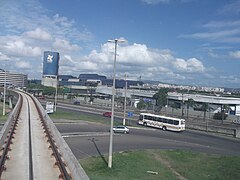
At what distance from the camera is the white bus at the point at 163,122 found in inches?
2143

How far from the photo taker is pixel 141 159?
29.7 metres

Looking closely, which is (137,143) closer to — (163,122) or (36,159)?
(163,122)

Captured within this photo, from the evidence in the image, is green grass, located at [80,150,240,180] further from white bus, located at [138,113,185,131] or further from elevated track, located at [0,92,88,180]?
white bus, located at [138,113,185,131]

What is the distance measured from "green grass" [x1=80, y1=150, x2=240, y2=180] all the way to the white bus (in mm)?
19624

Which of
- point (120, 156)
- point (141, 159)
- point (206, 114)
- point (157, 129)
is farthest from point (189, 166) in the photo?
point (206, 114)

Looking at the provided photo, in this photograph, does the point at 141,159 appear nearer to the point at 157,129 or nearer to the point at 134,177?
the point at 134,177

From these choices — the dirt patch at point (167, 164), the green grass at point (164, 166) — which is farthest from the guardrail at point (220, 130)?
the dirt patch at point (167, 164)

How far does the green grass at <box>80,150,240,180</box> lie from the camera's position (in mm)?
24109

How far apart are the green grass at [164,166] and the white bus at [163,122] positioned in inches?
773

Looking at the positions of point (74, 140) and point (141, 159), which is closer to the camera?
point (141, 159)

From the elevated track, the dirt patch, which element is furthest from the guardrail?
the elevated track

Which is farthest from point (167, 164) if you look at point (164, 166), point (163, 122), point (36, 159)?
point (163, 122)

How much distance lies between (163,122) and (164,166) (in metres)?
28.4

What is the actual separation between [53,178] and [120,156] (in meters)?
16.1
